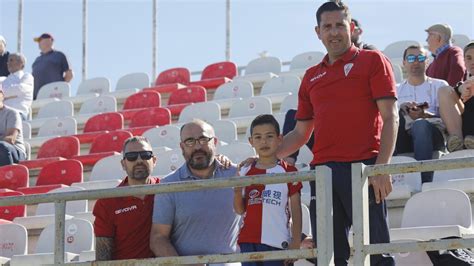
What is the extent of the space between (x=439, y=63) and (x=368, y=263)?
4.54 metres

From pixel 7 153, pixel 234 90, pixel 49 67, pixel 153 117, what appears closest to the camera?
pixel 7 153

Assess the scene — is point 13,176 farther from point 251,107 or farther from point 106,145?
point 251,107

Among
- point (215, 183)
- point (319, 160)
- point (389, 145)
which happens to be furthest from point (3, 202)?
point (389, 145)

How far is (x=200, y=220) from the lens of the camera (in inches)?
223

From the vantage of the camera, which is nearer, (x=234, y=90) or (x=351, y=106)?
(x=351, y=106)

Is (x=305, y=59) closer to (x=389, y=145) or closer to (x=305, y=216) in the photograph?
(x=305, y=216)

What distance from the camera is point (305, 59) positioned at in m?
13.0

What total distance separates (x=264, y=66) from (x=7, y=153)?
410cm

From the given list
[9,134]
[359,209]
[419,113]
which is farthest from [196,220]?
[9,134]

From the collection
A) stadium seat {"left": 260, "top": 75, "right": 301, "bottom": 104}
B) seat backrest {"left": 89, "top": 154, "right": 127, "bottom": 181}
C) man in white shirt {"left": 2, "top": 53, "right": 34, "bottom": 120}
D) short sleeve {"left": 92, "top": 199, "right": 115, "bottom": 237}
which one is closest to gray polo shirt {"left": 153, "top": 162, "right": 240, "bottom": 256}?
short sleeve {"left": 92, "top": 199, "right": 115, "bottom": 237}

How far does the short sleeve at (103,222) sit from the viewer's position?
19.2 ft

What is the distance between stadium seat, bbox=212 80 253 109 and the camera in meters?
11.6

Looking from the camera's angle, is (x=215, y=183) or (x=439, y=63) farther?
(x=439, y=63)

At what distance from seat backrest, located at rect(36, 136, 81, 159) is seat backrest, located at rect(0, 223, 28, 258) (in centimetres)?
322
